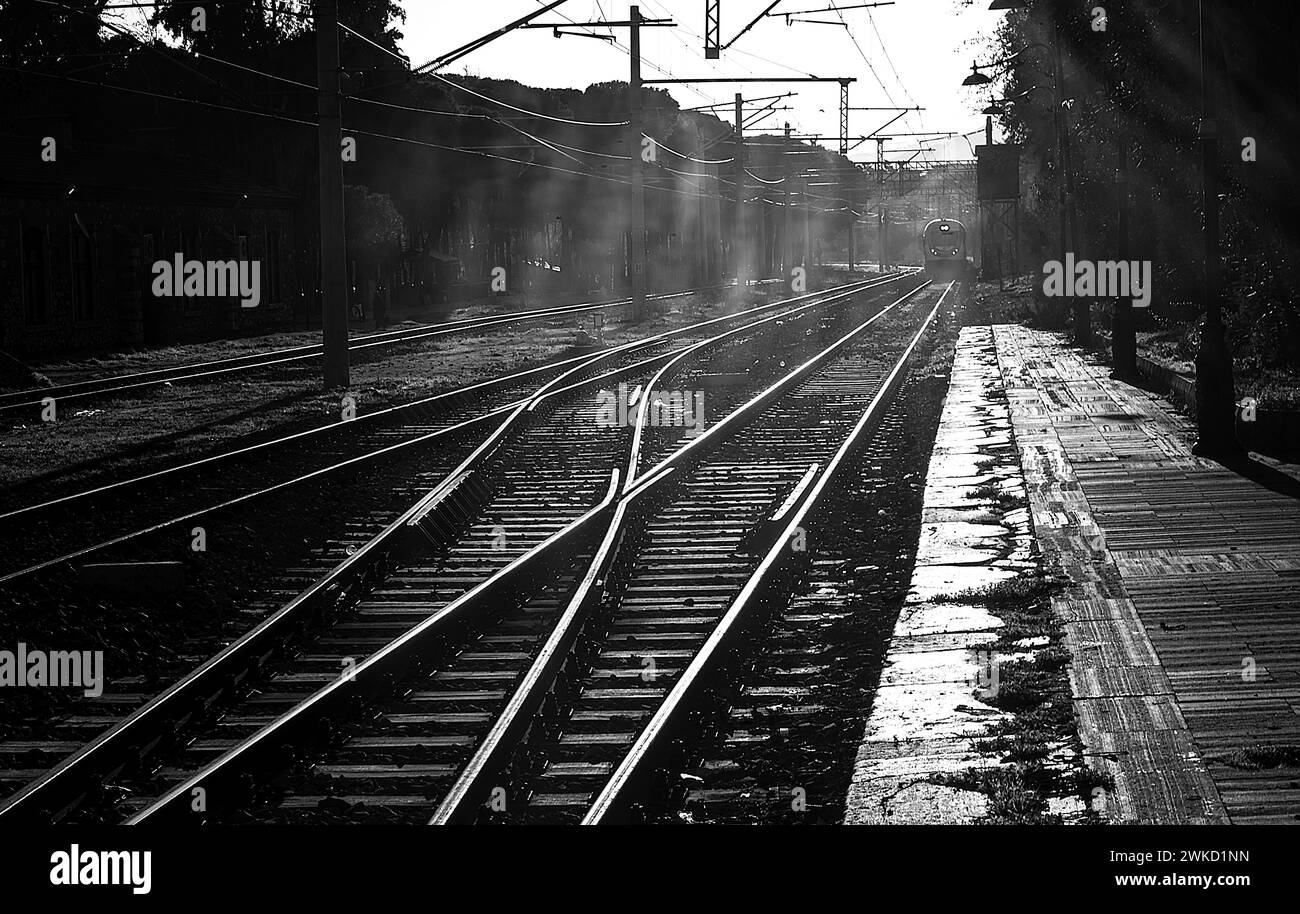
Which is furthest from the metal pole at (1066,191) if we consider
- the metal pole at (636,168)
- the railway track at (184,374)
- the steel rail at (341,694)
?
the steel rail at (341,694)

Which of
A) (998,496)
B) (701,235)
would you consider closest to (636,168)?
(998,496)

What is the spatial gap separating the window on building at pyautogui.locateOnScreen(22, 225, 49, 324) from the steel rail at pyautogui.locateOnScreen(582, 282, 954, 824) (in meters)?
26.6

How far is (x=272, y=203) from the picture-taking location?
47906 millimetres

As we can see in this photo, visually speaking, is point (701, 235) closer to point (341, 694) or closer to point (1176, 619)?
point (1176, 619)

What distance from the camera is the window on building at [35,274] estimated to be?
114ft

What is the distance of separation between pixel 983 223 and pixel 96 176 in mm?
62314

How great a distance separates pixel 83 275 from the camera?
1451 inches

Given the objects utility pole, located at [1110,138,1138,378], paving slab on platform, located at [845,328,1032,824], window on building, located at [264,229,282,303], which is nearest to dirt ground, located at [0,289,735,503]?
window on building, located at [264,229,282,303]

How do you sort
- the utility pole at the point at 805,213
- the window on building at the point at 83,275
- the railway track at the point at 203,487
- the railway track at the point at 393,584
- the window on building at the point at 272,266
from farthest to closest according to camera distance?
the utility pole at the point at 805,213 < the window on building at the point at 272,266 < the window on building at the point at 83,275 < the railway track at the point at 203,487 < the railway track at the point at 393,584

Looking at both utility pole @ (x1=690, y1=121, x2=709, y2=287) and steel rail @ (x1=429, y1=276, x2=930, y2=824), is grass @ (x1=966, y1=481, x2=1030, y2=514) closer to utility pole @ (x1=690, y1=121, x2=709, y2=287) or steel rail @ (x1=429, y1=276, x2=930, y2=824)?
steel rail @ (x1=429, y1=276, x2=930, y2=824)

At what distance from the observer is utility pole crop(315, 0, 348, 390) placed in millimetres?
22469

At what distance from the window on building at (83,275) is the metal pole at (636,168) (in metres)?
13.9

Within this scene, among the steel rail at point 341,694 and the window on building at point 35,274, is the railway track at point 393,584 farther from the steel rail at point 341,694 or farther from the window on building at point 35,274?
the window on building at point 35,274

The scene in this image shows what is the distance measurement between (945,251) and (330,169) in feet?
252
